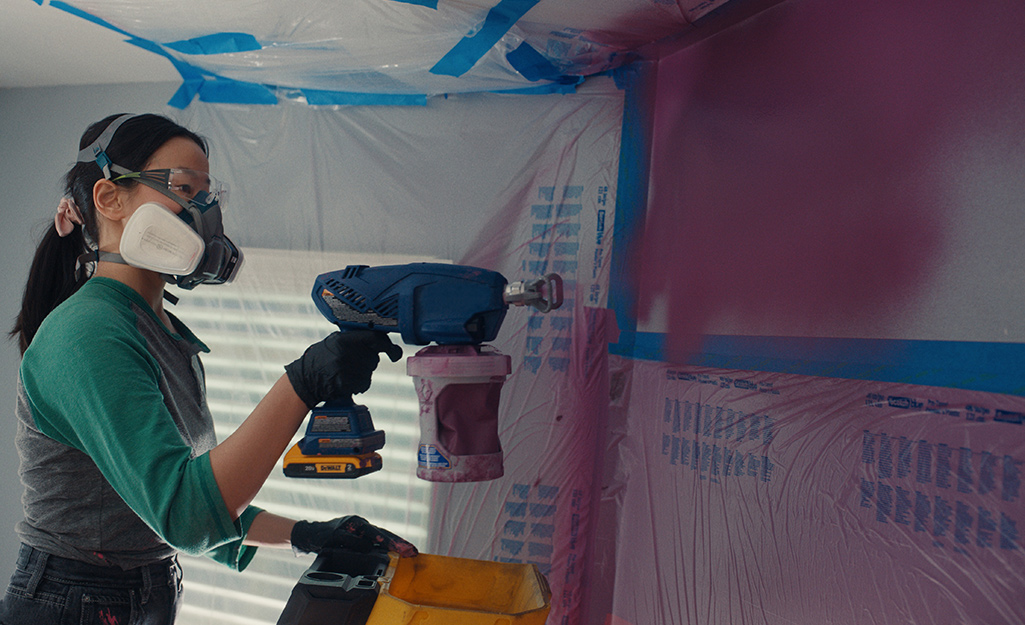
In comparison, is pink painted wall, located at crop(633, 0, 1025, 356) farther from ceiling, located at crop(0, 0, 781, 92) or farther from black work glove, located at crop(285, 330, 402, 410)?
black work glove, located at crop(285, 330, 402, 410)

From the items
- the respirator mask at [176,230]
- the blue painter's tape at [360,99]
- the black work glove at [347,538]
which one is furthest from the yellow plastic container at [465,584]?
the blue painter's tape at [360,99]

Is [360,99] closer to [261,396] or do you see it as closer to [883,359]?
[261,396]

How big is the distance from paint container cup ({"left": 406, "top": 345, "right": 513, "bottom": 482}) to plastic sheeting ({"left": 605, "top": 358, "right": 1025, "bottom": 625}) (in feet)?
1.42

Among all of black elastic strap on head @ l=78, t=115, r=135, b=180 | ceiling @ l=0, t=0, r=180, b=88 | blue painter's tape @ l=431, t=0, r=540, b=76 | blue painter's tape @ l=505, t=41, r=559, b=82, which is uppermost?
ceiling @ l=0, t=0, r=180, b=88

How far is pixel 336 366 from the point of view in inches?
41.1

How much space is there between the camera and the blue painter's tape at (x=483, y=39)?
4.39 feet

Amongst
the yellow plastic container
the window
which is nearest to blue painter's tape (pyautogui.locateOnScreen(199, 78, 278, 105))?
the window

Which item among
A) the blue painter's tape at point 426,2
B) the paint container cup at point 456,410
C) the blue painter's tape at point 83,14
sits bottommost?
the paint container cup at point 456,410

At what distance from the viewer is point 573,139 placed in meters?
1.62

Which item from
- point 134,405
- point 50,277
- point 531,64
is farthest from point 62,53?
point 134,405

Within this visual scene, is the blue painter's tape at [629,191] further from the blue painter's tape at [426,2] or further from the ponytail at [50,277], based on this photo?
the ponytail at [50,277]

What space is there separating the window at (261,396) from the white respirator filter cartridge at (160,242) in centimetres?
73

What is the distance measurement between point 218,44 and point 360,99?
1.33 feet

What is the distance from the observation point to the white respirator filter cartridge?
1.11m
